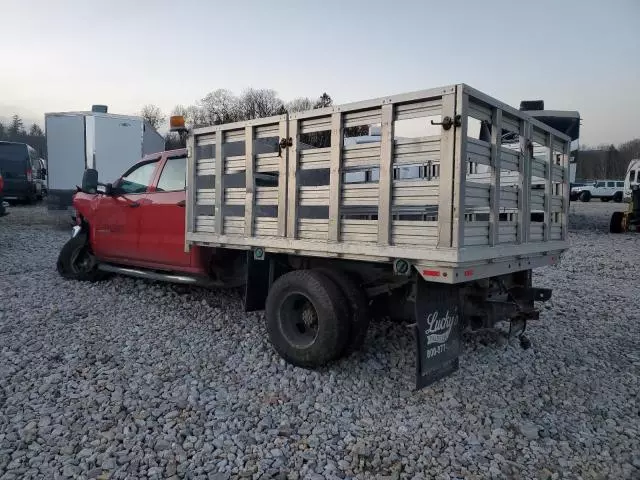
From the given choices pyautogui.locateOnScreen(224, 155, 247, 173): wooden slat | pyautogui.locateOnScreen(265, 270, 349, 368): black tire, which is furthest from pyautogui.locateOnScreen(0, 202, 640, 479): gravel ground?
pyautogui.locateOnScreen(224, 155, 247, 173): wooden slat

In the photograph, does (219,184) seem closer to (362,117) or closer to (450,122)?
(362,117)

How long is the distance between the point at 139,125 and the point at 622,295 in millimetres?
11165

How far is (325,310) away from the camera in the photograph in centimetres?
381

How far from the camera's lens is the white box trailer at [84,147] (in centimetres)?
1260

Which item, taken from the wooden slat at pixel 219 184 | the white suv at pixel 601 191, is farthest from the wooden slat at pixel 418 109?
the white suv at pixel 601 191

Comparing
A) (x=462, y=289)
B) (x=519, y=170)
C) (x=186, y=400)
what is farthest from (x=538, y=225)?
(x=186, y=400)

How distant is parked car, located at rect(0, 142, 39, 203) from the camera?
63.9 ft

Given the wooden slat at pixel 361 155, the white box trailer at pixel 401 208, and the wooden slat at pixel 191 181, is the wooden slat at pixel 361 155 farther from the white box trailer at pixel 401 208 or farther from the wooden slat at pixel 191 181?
the wooden slat at pixel 191 181

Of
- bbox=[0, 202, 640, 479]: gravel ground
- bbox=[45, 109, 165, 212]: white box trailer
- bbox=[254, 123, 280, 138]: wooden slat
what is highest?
bbox=[45, 109, 165, 212]: white box trailer

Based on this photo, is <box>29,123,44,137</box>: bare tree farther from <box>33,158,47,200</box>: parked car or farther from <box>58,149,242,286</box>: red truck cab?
<box>58,149,242,286</box>: red truck cab

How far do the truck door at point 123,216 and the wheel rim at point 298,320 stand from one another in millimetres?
2731

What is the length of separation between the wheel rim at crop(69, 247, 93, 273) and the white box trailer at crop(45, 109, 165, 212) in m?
6.00

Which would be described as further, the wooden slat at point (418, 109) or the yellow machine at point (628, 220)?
the yellow machine at point (628, 220)

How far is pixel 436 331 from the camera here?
11.9ft
